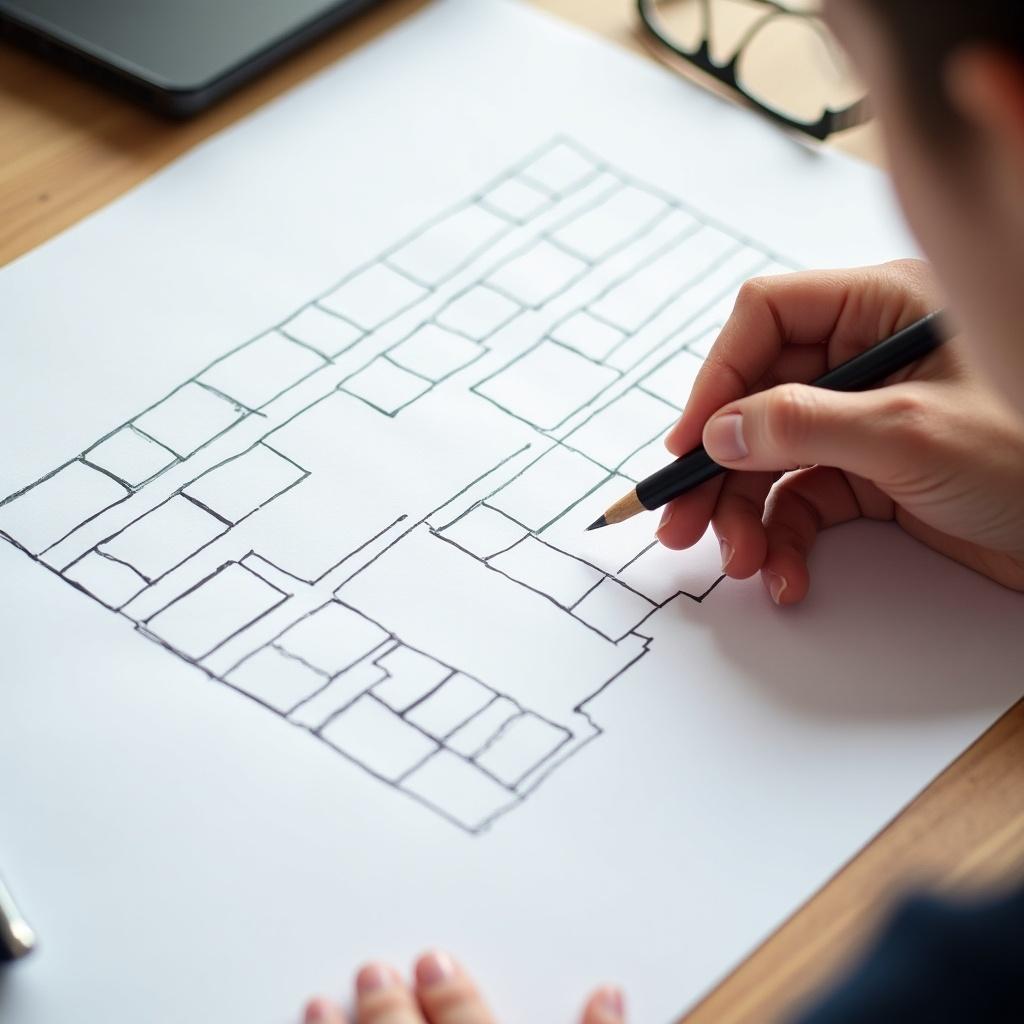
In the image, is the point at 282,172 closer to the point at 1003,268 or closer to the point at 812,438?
the point at 812,438

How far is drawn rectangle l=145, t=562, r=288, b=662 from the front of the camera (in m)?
0.67

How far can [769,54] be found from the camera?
1.05 meters

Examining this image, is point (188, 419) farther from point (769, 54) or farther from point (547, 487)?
point (769, 54)

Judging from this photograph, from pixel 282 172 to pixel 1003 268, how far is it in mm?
573

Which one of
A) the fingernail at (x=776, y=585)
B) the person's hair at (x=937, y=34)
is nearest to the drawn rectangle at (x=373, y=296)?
the fingernail at (x=776, y=585)

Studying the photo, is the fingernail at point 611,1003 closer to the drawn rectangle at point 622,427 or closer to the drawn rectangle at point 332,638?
the drawn rectangle at point 332,638

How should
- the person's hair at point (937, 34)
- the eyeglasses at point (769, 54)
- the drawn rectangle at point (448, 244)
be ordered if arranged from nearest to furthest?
the person's hair at point (937, 34), the drawn rectangle at point (448, 244), the eyeglasses at point (769, 54)

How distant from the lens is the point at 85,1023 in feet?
1.77

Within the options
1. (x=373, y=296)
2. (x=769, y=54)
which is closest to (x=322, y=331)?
(x=373, y=296)

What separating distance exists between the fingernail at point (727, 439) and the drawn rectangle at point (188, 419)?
0.28 metres

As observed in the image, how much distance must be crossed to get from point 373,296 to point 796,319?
0.28m

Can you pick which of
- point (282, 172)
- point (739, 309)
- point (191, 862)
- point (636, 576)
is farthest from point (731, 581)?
point (282, 172)

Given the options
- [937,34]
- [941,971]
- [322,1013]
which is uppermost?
[937,34]

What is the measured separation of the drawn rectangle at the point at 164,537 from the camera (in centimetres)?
70
